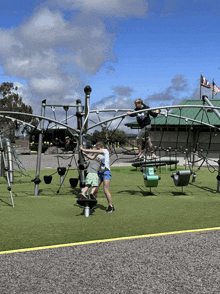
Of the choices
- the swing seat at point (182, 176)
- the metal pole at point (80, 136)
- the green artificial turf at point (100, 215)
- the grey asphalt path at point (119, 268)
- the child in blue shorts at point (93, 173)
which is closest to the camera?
the grey asphalt path at point (119, 268)

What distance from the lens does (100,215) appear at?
8.09 metres

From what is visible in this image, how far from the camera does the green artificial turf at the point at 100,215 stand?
6.30m

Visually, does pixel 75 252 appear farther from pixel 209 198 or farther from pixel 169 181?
pixel 169 181

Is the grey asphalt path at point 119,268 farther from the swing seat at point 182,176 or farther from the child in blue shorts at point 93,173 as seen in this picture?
→ the swing seat at point 182,176

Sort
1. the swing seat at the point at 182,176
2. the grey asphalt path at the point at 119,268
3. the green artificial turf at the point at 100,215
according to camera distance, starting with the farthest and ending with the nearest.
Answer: the swing seat at the point at 182,176
the green artificial turf at the point at 100,215
the grey asphalt path at the point at 119,268

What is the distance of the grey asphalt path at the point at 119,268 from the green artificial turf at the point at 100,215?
0.68 m

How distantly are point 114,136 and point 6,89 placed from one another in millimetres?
55794

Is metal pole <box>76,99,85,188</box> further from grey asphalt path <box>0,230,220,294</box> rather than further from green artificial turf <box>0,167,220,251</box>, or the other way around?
grey asphalt path <box>0,230,220,294</box>

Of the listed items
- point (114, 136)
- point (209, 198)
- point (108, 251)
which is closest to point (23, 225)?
point (108, 251)

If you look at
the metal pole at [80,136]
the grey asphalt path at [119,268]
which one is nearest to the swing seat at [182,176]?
the metal pole at [80,136]

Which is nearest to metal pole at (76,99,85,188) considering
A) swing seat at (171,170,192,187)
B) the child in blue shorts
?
the child in blue shorts

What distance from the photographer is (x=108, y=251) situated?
17.7ft

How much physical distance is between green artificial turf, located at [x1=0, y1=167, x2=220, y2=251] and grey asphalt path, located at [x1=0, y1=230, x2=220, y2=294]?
2.24 feet

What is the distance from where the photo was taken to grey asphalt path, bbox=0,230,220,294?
4031 millimetres
